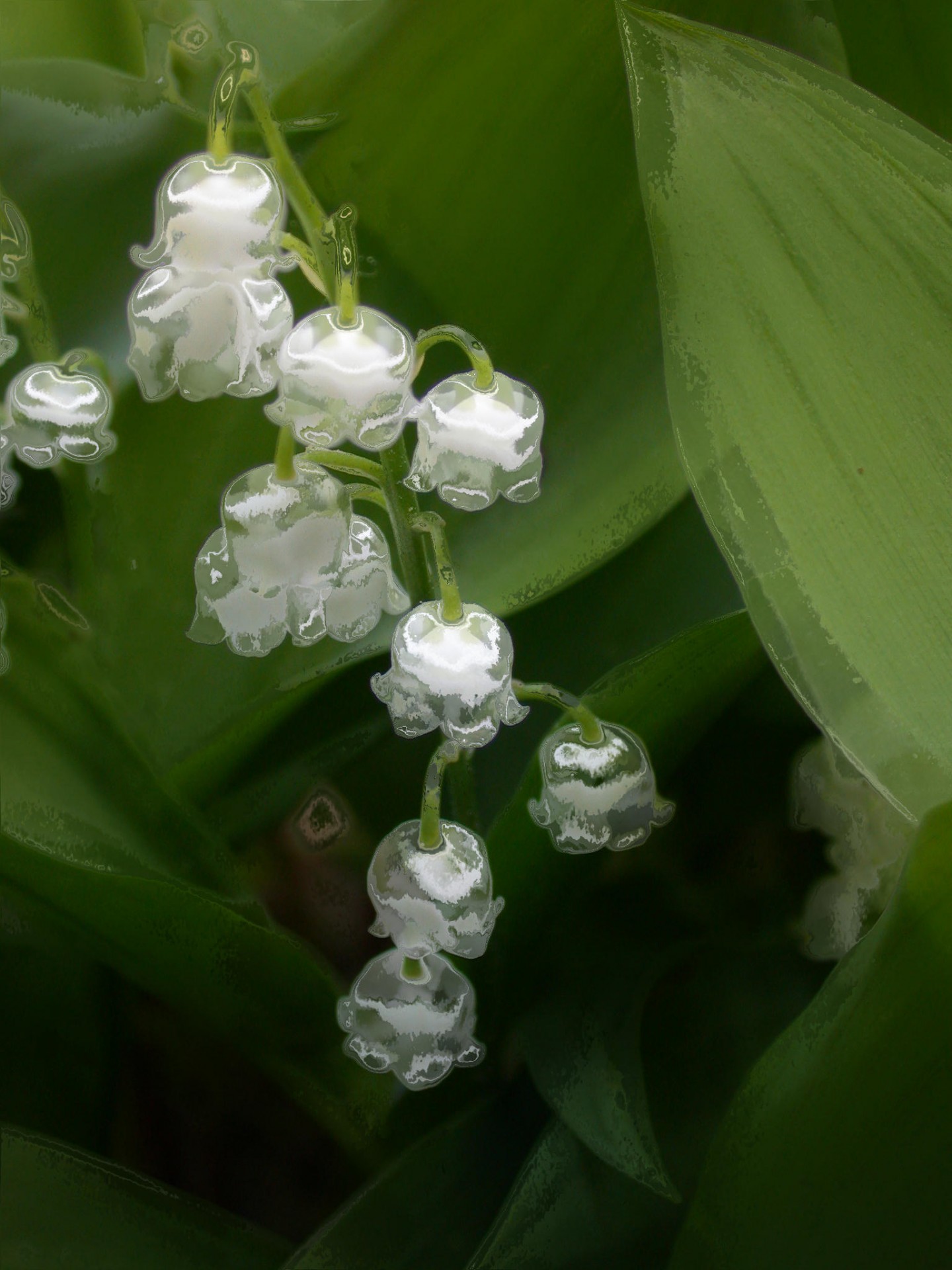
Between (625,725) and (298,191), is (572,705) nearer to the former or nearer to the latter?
(625,725)

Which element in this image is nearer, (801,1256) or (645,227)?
(801,1256)

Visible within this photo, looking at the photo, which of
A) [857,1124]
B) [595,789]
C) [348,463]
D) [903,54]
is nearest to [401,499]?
[348,463]

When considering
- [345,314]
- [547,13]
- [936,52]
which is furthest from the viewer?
[936,52]

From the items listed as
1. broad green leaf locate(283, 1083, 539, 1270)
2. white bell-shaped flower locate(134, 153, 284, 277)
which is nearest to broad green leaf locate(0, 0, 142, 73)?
white bell-shaped flower locate(134, 153, 284, 277)

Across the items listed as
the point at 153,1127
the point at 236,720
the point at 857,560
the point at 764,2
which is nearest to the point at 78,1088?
the point at 153,1127

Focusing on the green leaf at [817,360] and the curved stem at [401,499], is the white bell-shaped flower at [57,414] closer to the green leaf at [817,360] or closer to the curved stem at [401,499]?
the curved stem at [401,499]

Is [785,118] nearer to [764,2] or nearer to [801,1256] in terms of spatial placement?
[764,2]

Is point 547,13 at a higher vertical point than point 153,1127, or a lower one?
higher

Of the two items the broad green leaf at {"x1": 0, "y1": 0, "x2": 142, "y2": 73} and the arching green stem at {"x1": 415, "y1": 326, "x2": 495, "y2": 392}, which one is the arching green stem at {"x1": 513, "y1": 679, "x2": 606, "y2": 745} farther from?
the broad green leaf at {"x1": 0, "y1": 0, "x2": 142, "y2": 73}
